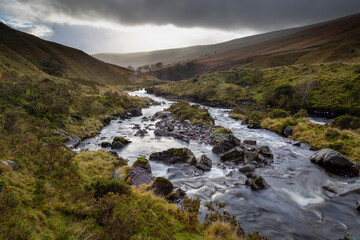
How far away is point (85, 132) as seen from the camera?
20.7 meters

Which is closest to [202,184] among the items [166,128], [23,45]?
[166,128]

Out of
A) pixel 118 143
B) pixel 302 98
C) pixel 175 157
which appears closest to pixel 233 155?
pixel 175 157

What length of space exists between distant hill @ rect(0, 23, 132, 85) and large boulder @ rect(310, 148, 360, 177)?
57.1 metres

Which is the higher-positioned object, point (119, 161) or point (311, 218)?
point (119, 161)

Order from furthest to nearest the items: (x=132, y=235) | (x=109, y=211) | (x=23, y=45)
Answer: (x=23, y=45) < (x=109, y=211) < (x=132, y=235)

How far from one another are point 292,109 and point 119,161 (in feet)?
118

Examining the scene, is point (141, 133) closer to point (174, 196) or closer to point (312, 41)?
point (174, 196)

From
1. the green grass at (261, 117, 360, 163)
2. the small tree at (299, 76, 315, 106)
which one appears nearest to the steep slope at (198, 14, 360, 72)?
the small tree at (299, 76, 315, 106)

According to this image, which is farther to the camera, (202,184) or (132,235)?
(202,184)

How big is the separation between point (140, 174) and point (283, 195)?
9.82 m

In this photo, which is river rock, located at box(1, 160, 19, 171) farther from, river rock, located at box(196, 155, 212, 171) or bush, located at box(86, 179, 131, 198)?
river rock, located at box(196, 155, 212, 171)

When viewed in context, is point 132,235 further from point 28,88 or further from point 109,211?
point 28,88

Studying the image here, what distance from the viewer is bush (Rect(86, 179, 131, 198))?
27.8 ft

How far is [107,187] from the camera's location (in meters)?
8.61
